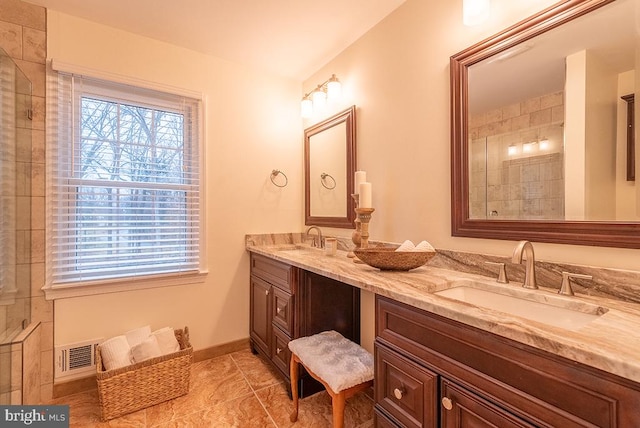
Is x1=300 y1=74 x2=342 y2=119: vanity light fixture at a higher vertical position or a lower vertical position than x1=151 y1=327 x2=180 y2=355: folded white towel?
higher

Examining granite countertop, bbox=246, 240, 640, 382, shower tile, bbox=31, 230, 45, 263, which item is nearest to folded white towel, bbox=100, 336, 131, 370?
shower tile, bbox=31, 230, 45, 263

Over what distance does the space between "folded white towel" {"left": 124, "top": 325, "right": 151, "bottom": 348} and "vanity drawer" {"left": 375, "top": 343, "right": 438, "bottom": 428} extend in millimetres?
1610

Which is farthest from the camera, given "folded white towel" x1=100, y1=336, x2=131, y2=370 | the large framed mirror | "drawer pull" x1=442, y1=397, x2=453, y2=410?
"folded white towel" x1=100, y1=336, x2=131, y2=370

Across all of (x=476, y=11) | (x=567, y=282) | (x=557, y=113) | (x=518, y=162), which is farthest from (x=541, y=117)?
(x=567, y=282)

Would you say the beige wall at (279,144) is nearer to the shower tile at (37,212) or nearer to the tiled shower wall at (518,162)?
the tiled shower wall at (518,162)

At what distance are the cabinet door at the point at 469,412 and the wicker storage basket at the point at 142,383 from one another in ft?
5.28

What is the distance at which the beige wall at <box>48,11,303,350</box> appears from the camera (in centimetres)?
195

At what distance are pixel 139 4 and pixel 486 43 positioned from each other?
2.01 meters

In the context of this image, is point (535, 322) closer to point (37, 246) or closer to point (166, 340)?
point (166, 340)

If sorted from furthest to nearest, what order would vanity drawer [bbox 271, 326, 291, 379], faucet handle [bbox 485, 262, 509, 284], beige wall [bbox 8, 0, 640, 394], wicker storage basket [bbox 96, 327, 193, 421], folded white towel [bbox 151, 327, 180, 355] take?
folded white towel [bbox 151, 327, 180, 355] → vanity drawer [bbox 271, 326, 291, 379] → wicker storage basket [bbox 96, 327, 193, 421] → beige wall [bbox 8, 0, 640, 394] → faucet handle [bbox 485, 262, 509, 284]

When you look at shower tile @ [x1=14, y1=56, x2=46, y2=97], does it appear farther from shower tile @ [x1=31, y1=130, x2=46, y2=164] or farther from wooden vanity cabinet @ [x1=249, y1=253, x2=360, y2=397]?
wooden vanity cabinet @ [x1=249, y1=253, x2=360, y2=397]

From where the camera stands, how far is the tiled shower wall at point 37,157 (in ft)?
5.82

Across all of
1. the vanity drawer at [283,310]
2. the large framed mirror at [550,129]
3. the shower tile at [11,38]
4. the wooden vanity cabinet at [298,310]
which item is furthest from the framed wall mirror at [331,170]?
the shower tile at [11,38]

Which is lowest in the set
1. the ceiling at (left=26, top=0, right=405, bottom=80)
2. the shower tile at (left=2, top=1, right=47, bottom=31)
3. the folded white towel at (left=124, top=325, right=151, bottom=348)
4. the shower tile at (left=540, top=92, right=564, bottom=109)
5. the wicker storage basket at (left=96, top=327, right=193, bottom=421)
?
the wicker storage basket at (left=96, top=327, right=193, bottom=421)
